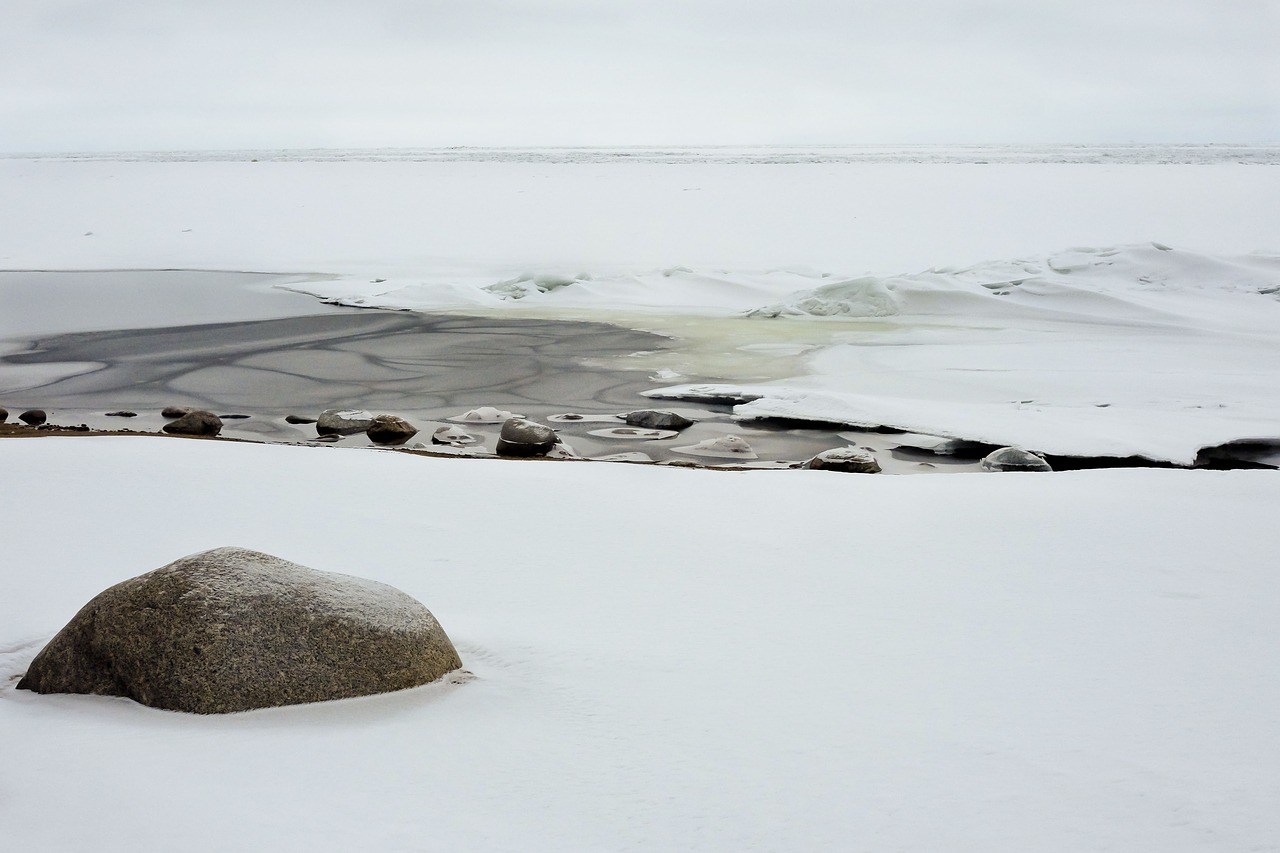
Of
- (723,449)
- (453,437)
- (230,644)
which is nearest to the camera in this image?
(230,644)

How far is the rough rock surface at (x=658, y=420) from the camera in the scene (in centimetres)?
626

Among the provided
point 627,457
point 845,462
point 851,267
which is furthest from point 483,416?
point 851,267

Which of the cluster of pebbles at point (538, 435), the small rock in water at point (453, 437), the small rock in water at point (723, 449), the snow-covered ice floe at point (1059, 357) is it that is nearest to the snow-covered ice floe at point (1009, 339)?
the snow-covered ice floe at point (1059, 357)

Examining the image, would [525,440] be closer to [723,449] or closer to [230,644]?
[723,449]

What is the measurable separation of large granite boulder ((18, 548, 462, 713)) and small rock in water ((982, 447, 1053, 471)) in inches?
140

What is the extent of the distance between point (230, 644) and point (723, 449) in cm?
372

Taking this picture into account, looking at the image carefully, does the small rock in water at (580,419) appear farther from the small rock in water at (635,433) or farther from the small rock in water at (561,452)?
the small rock in water at (561,452)

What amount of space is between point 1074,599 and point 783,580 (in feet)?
2.73

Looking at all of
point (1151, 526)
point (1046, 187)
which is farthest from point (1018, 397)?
point (1046, 187)

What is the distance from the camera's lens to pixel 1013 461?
204 inches

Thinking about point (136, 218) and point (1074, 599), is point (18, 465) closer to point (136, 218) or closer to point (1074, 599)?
point (1074, 599)

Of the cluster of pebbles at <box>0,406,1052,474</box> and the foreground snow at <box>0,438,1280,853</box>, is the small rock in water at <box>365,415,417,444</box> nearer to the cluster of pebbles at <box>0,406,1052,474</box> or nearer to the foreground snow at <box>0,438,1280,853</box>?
the cluster of pebbles at <box>0,406,1052,474</box>

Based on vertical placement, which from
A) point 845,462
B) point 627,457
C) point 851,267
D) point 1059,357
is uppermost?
point 851,267

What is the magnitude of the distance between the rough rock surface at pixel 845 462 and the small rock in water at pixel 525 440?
141 cm
